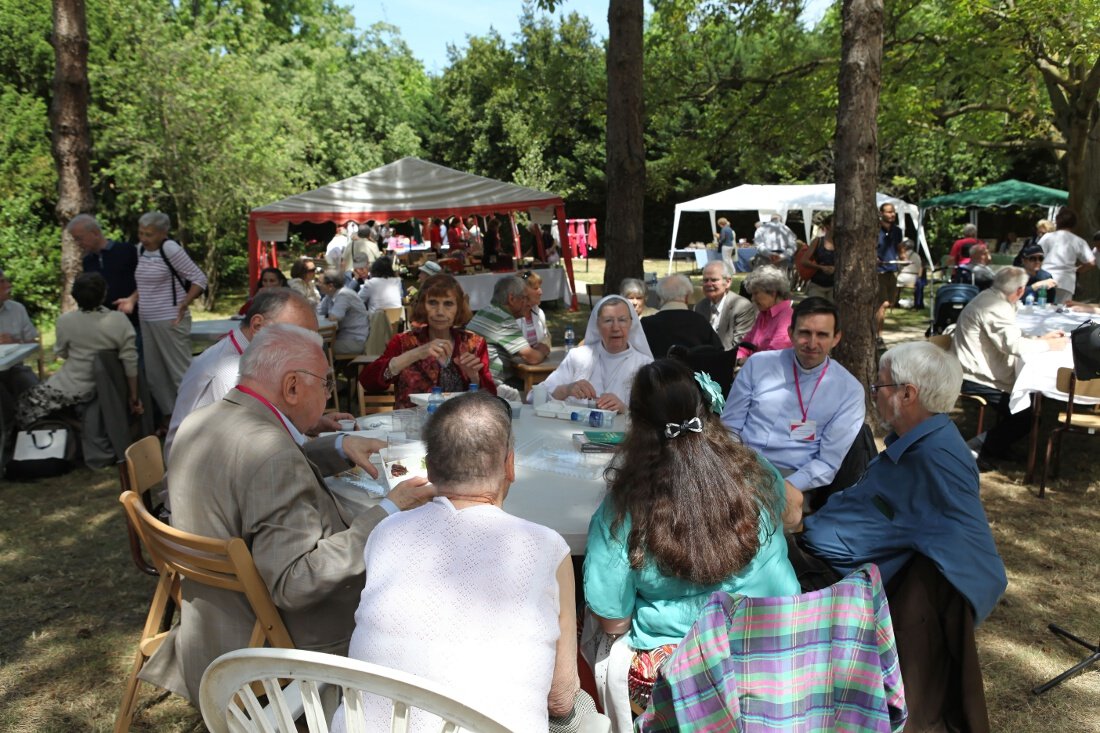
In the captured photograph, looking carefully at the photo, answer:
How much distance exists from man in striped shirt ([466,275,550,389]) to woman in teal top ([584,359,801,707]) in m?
3.31

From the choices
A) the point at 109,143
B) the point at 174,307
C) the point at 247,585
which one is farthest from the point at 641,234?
the point at 109,143

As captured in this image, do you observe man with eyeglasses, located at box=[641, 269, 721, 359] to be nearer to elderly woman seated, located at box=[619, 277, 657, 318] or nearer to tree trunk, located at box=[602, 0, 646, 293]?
elderly woman seated, located at box=[619, 277, 657, 318]

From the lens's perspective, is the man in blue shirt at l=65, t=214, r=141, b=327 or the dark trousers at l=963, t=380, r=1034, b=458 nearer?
the dark trousers at l=963, t=380, r=1034, b=458

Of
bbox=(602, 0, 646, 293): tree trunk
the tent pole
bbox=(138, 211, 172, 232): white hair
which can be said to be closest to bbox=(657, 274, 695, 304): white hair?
bbox=(602, 0, 646, 293): tree trunk

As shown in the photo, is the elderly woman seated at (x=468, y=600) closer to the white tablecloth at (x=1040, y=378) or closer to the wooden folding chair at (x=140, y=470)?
the wooden folding chair at (x=140, y=470)

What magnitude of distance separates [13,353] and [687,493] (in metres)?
5.63

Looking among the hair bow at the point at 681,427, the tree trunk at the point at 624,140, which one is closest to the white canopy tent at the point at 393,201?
the tree trunk at the point at 624,140

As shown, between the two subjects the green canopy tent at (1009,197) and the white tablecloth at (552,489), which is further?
the green canopy tent at (1009,197)

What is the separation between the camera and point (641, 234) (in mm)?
7320

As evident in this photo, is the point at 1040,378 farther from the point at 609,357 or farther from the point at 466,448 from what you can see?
the point at 466,448

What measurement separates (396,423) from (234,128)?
Result: 43.1 feet

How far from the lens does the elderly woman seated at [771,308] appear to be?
5566mm

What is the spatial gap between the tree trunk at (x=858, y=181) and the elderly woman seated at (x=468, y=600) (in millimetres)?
4158

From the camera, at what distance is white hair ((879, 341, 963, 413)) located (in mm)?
2516
